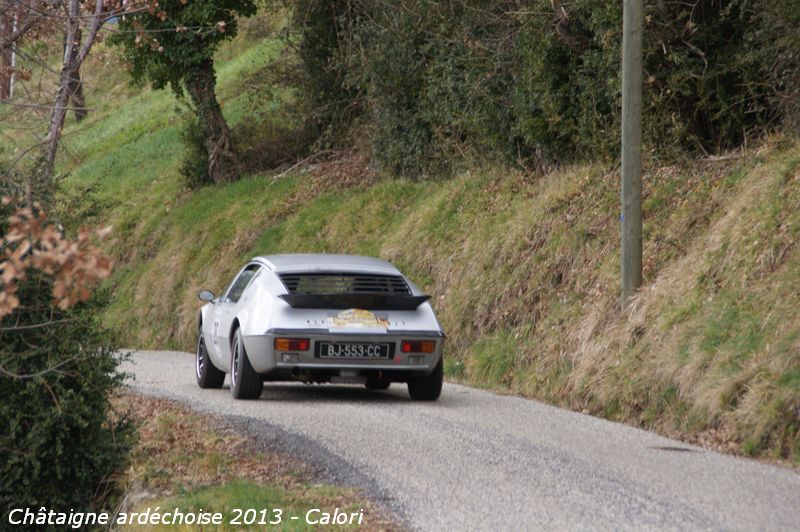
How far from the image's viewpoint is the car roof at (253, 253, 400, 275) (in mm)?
13836

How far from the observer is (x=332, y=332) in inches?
512

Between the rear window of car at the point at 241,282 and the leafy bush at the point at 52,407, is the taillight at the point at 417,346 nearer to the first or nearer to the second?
the rear window of car at the point at 241,282

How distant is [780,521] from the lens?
7.70m

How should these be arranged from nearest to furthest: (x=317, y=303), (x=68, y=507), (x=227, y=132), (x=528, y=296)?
(x=68, y=507) → (x=317, y=303) → (x=528, y=296) → (x=227, y=132)

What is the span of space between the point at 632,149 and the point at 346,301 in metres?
3.76

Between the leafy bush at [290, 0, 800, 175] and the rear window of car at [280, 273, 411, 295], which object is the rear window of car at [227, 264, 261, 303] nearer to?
the rear window of car at [280, 273, 411, 295]

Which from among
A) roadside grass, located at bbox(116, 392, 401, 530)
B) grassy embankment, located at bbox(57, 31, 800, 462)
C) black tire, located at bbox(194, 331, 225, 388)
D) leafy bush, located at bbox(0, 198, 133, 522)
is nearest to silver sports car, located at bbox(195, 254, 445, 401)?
black tire, located at bbox(194, 331, 225, 388)

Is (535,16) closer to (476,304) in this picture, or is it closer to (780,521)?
(476,304)

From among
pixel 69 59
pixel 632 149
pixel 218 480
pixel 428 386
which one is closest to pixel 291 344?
pixel 428 386

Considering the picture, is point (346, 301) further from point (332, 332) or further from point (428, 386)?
point (428, 386)

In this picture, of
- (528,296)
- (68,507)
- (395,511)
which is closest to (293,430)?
(68,507)

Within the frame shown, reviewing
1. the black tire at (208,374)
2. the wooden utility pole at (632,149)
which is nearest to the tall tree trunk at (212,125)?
the black tire at (208,374)

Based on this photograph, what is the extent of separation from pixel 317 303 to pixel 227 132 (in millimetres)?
21266

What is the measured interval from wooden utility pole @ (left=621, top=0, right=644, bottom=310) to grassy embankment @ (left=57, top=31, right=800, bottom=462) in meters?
0.40
